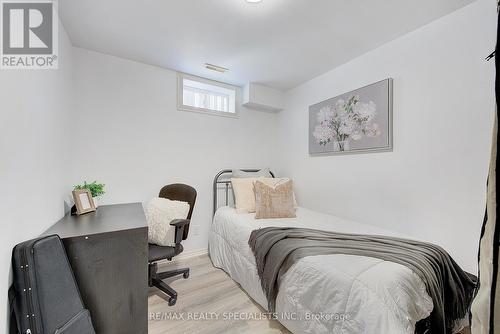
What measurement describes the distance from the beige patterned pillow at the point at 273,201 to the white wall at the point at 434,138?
0.65 metres

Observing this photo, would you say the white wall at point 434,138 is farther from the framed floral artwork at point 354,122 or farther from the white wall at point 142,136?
the white wall at point 142,136

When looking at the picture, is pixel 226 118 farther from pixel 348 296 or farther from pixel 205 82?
pixel 348 296

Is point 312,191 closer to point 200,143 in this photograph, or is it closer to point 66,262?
point 200,143

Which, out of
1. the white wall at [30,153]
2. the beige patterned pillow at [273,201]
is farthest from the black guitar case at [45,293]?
the beige patterned pillow at [273,201]

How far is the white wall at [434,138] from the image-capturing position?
155 cm

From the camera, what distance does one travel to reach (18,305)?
3.01 ft

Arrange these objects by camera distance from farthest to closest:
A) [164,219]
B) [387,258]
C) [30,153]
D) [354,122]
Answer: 1. [354,122]
2. [164,219]
3. [387,258]
4. [30,153]

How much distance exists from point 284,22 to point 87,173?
240cm

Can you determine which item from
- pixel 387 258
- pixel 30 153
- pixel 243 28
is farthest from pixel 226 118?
pixel 387 258

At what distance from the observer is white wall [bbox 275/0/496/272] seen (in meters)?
1.55

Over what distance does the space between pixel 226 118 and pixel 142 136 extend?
1149mm

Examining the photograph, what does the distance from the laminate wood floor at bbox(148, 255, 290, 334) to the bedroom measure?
1 cm

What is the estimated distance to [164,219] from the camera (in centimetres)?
202

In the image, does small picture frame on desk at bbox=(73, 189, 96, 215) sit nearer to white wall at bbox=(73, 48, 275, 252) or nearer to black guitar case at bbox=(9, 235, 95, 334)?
white wall at bbox=(73, 48, 275, 252)
